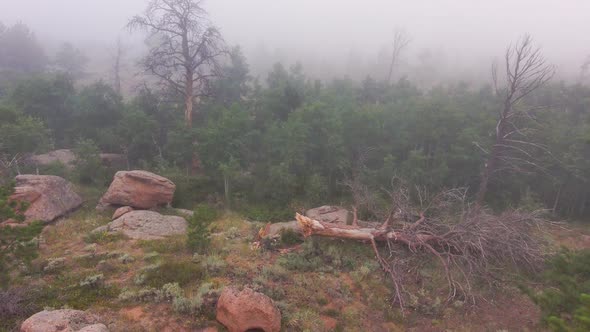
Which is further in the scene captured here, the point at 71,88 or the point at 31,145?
the point at 71,88

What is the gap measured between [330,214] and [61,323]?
11.2m

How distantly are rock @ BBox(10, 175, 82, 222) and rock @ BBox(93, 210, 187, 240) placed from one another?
10.2 feet

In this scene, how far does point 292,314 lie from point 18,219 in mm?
6783

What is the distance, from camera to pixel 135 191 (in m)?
14.7

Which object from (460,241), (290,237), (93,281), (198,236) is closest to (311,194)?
(290,237)

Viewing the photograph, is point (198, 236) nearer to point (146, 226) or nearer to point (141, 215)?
point (146, 226)

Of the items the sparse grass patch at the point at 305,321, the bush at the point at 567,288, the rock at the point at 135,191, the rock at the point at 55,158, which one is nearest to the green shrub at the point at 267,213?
the rock at the point at 135,191

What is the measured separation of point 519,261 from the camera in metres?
10.5

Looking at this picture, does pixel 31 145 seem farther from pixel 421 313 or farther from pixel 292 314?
pixel 421 313

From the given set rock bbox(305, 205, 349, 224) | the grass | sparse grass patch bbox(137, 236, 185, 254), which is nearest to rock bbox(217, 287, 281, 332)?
the grass

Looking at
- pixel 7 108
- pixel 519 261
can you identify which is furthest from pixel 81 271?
Result: pixel 7 108

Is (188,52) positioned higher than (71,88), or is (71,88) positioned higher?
(188,52)

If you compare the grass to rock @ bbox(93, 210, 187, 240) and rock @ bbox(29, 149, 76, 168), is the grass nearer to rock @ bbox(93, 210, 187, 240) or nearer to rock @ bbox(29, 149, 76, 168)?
rock @ bbox(93, 210, 187, 240)

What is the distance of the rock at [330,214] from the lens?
14523mm
